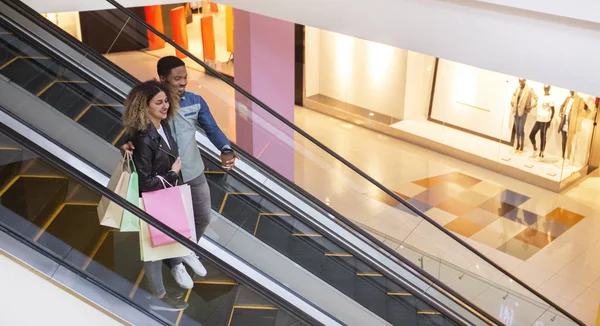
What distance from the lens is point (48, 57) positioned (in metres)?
6.68

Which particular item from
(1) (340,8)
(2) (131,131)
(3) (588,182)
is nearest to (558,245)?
(3) (588,182)

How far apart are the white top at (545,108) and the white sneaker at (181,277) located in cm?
978

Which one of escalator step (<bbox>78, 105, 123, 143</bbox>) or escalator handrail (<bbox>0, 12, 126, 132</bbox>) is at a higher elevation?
escalator handrail (<bbox>0, 12, 126, 132</bbox>)

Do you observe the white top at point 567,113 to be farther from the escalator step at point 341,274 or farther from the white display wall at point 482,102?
the escalator step at point 341,274

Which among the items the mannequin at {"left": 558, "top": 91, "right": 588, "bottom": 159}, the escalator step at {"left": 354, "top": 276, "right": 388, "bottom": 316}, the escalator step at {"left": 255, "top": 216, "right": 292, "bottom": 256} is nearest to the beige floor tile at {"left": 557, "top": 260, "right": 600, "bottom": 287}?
the mannequin at {"left": 558, "top": 91, "right": 588, "bottom": 159}

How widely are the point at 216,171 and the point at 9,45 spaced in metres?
2.14

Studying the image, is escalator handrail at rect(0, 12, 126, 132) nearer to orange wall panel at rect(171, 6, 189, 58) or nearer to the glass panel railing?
the glass panel railing

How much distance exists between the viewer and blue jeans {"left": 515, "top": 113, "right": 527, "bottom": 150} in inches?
537

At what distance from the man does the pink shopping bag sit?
1.74 ft

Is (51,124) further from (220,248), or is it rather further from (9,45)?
(220,248)

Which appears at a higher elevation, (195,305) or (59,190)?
(59,190)

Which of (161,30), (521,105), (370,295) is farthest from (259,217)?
(161,30)

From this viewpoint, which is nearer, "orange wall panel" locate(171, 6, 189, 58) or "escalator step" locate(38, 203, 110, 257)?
"escalator step" locate(38, 203, 110, 257)

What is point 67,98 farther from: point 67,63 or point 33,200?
point 33,200
